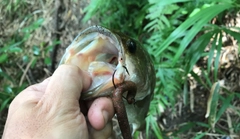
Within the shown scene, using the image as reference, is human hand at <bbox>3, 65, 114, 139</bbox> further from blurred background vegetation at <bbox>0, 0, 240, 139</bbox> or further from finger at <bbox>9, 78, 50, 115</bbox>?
blurred background vegetation at <bbox>0, 0, 240, 139</bbox>

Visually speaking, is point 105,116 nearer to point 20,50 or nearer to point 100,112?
point 100,112

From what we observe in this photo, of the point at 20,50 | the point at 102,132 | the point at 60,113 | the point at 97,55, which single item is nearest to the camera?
the point at 60,113

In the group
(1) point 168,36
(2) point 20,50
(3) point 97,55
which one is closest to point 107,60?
(3) point 97,55

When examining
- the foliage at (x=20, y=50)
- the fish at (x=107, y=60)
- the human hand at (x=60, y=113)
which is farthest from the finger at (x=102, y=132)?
the foliage at (x=20, y=50)

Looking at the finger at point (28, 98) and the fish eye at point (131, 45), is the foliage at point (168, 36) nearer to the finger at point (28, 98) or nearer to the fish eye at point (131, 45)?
the fish eye at point (131, 45)

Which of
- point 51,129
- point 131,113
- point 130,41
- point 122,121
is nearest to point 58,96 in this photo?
point 51,129

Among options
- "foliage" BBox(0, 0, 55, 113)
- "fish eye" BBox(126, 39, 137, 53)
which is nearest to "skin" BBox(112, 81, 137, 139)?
"fish eye" BBox(126, 39, 137, 53)
